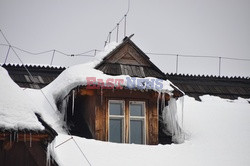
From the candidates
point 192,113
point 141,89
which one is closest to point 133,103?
point 141,89

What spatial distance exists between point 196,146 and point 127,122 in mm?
2035

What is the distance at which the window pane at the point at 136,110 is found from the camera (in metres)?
13.3

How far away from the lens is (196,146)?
1323 cm

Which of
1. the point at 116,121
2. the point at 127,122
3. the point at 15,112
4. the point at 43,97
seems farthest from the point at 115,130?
the point at 15,112

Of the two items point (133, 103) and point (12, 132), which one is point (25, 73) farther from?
point (12, 132)

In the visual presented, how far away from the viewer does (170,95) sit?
1351cm

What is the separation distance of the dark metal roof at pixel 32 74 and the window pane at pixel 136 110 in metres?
3.61

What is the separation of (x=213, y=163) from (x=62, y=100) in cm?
465

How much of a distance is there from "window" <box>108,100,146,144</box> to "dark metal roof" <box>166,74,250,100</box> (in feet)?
11.3

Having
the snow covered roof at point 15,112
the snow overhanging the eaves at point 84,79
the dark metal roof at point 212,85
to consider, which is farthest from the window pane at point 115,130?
the dark metal roof at point 212,85

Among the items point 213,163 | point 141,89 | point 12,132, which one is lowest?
point 213,163

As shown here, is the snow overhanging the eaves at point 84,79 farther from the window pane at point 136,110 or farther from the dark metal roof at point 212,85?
the dark metal roof at point 212,85

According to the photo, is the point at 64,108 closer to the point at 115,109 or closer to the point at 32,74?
the point at 115,109

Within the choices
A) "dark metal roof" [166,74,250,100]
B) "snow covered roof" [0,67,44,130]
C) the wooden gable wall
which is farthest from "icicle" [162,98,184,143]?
"snow covered roof" [0,67,44,130]
